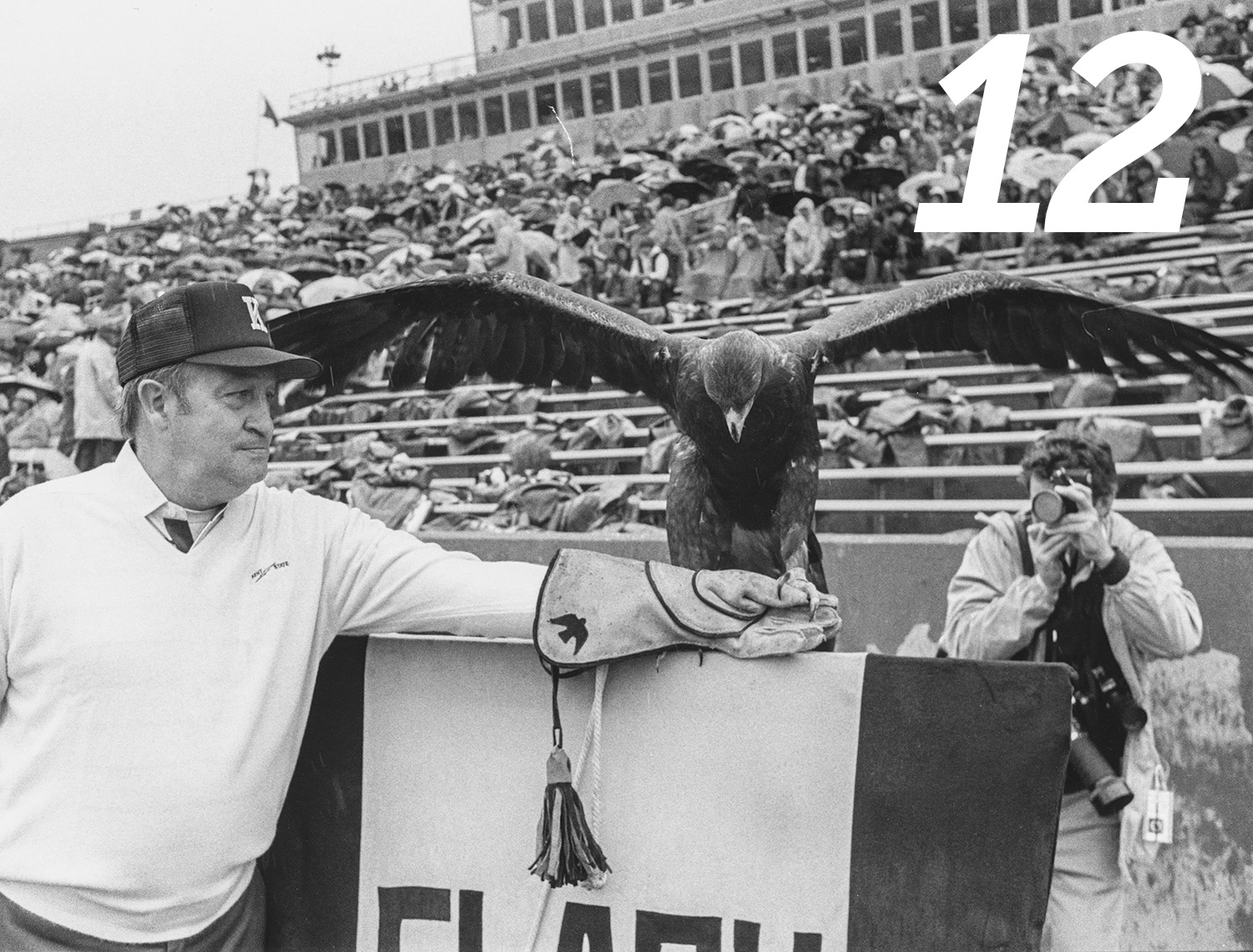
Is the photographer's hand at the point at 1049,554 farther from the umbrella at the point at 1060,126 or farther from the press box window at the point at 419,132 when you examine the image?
the press box window at the point at 419,132

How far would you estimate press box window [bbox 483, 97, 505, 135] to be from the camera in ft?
76.5

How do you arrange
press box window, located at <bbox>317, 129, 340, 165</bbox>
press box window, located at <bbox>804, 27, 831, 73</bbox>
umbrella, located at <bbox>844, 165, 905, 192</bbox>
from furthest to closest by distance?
press box window, located at <bbox>317, 129, 340, 165</bbox>, press box window, located at <bbox>804, 27, 831, 73</bbox>, umbrella, located at <bbox>844, 165, 905, 192</bbox>

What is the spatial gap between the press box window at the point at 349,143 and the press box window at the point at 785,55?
8.24 meters

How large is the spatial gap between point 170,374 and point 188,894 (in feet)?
2.57

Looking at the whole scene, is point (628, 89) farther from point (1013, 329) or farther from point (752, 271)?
point (1013, 329)

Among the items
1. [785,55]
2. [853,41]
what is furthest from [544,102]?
[853,41]

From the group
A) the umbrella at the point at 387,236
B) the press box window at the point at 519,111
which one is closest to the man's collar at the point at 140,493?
the umbrella at the point at 387,236

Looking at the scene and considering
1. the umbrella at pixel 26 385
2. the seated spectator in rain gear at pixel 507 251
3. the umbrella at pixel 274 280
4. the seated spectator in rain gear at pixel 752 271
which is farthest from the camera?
the umbrella at pixel 274 280

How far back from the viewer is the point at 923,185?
1252cm

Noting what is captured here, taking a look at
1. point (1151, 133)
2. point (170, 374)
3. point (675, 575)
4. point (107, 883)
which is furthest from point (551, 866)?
point (1151, 133)

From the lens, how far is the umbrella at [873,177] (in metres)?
13.4

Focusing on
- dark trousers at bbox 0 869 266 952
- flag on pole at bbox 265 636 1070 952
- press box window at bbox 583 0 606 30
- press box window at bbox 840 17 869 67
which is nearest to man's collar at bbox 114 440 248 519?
flag on pole at bbox 265 636 1070 952

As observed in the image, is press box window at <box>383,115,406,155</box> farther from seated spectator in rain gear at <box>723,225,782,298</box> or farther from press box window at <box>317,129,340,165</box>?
seated spectator in rain gear at <box>723,225,782,298</box>

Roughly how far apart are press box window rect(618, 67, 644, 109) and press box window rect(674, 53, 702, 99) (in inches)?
27.9
